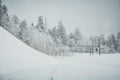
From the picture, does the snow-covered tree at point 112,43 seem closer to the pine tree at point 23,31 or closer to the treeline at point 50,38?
the treeline at point 50,38

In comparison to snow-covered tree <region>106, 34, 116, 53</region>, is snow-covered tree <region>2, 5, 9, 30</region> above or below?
above

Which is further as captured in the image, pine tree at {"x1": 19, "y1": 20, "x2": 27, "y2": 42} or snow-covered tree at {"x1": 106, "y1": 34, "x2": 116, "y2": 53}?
snow-covered tree at {"x1": 106, "y1": 34, "x2": 116, "y2": 53}

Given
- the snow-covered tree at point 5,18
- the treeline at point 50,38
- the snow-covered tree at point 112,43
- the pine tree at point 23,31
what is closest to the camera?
the treeline at point 50,38

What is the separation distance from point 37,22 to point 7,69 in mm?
32679

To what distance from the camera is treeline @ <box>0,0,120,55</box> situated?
79.5 feet

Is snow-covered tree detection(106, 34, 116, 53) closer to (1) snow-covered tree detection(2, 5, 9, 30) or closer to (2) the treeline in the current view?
(2) the treeline

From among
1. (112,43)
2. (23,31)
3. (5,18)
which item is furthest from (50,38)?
(112,43)

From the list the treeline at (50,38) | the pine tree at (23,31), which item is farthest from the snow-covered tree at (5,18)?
the pine tree at (23,31)

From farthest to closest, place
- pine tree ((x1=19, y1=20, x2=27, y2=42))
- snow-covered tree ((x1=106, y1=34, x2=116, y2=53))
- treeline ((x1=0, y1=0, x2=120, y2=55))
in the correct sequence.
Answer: snow-covered tree ((x1=106, y1=34, x2=116, y2=53))
pine tree ((x1=19, y1=20, x2=27, y2=42))
treeline ((x1=0, y1=0, x2=120, y2=55))

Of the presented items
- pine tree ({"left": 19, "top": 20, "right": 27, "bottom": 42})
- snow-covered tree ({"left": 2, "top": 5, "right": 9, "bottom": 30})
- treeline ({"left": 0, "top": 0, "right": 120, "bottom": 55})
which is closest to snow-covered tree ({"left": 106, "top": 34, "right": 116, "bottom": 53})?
Answer: treeline ({"left": 0, "top": 0, "right": 120, "bottom": 55})

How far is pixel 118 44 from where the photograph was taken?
4191 centimetres

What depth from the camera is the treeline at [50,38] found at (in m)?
24.2

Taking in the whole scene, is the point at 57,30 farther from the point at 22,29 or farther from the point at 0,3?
the point at 0,3

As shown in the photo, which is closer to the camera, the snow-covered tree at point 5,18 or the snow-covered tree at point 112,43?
the snow-covered tree at point 5,18
